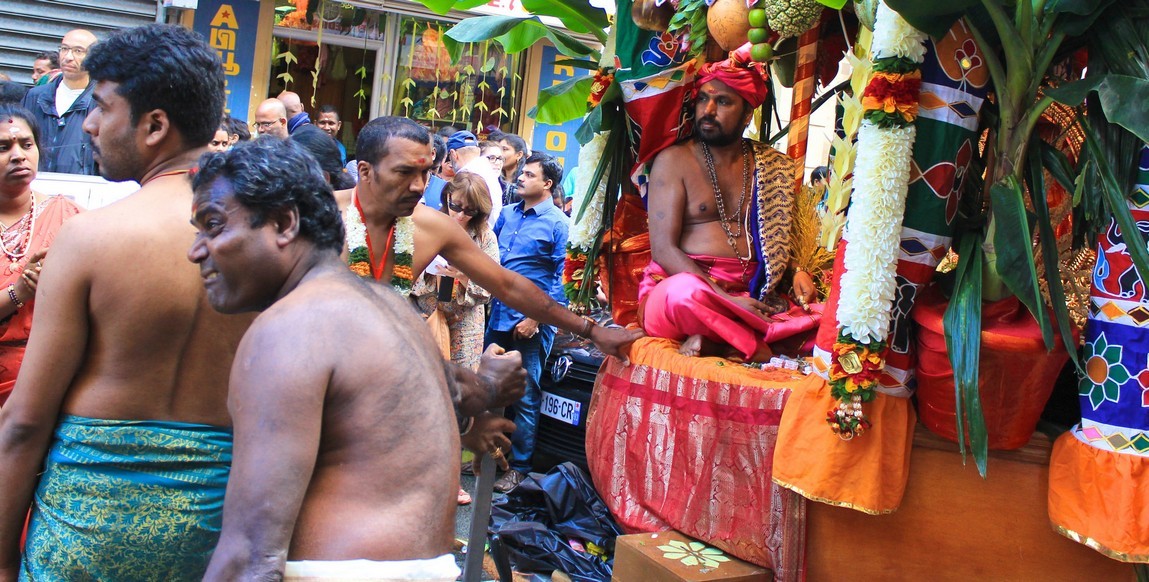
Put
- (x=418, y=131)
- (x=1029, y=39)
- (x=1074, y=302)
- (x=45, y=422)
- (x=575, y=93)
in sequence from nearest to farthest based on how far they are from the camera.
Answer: (x=45, y=422) < (x=1029, y=39) < (x=1074, y=302) < (x=418, y=131) < (x=575, y=93)

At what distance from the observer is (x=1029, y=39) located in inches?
126

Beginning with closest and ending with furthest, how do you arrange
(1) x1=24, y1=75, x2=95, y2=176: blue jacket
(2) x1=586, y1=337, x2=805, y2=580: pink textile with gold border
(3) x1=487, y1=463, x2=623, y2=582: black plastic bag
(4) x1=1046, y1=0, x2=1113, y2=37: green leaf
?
(4) x1=1046, y1=0, x2=1113, y2=37: green leaf, (2) x1=586, y1=337, x2=805, y2=580: pink textile with gold border, (3) x1=487, y1=463, x2=623, y2=582: black plastic bag, (1) x1=24, y1=75, x2=95, y2=176: blue jacket

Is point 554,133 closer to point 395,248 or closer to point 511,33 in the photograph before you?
point 511,33

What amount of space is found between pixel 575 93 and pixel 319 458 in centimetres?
408

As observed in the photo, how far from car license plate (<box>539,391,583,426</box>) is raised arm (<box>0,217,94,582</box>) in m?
3.76

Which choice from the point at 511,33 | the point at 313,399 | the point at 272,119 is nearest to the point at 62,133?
the point at 272,119

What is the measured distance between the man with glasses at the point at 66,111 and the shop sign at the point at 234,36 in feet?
11.4

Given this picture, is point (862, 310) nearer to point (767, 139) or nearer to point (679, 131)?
point (679, 131)

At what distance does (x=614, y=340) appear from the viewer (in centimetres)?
422

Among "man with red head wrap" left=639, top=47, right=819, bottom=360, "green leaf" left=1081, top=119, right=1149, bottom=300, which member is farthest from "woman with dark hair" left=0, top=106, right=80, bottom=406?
"green leaf" left=1081, top=119, right=1149, bottom=300

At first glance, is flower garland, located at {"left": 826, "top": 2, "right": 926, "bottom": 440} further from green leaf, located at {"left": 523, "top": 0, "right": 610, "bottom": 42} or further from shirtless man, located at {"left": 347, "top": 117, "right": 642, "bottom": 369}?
green leaf, located at {"left": 523, "top": 0, "right": 610, "bottom": 42}

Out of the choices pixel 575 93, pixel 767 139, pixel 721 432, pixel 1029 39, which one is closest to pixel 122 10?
pixel 575 93

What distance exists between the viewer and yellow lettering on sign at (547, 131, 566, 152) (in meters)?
11.8

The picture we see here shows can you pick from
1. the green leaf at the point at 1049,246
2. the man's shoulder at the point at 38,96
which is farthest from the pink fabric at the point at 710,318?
the man's shoulder at the point at 38,96
